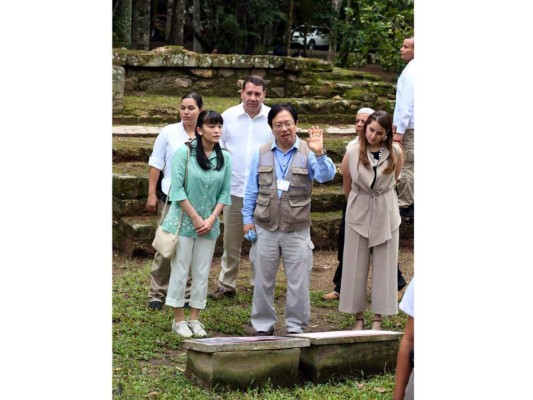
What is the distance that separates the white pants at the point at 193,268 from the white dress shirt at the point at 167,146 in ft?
2.84

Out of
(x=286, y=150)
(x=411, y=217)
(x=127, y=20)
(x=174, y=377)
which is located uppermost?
(x=127, y=20)

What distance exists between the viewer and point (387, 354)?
591cm

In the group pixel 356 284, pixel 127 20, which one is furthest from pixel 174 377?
pixel 127 20

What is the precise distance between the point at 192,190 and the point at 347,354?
1.67m

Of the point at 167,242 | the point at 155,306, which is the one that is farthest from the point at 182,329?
A: the point at 155,306

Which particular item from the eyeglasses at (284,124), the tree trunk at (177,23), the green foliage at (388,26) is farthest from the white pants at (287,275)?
the tree trunk at (177,23)

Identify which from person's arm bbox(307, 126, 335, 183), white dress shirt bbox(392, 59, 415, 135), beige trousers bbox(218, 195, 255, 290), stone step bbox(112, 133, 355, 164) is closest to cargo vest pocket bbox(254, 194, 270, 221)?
person's arm bbox(307, 126, 335, 183)

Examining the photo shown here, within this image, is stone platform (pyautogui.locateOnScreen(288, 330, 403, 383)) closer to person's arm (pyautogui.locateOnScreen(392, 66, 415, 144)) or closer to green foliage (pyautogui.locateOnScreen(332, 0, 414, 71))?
person's arm (pyautogui.locateOnScreen(392, 66, 415, 144))

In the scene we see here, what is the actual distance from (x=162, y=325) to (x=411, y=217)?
354cm

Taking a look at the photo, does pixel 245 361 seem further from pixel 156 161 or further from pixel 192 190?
pixel 156 161

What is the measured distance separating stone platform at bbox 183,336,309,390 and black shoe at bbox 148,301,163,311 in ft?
5.60

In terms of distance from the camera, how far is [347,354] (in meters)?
5.77

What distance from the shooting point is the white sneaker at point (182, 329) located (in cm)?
659

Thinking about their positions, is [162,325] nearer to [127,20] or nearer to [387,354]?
[387,354]
